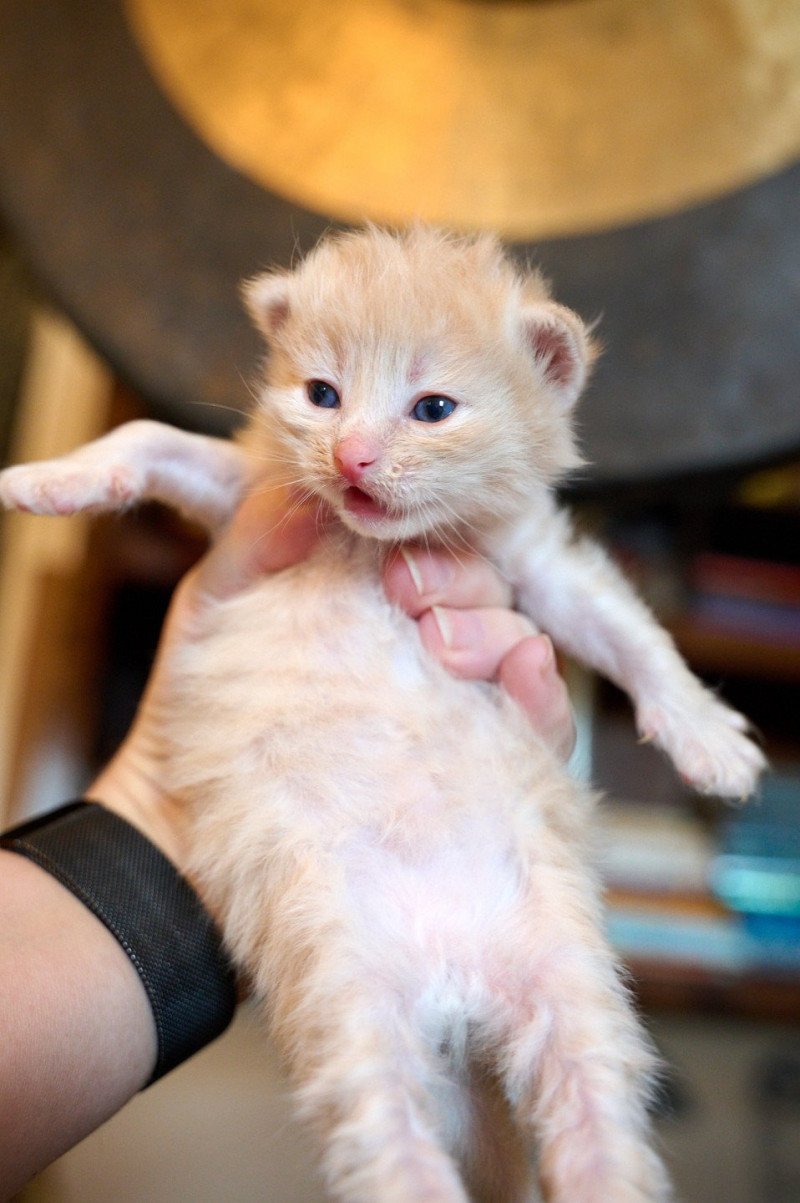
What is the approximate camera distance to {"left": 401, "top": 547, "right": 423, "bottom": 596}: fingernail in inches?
37.6

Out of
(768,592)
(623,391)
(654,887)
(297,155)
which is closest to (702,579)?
(768,592)

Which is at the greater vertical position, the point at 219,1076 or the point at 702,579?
the point at 702,579

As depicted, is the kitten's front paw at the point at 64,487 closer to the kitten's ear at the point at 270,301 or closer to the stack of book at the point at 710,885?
the kitten's ear at the point at 270,301

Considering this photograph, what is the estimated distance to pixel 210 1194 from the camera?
2148 mm

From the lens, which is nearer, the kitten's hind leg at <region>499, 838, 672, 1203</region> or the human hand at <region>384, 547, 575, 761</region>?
the kitten's hind leg at <region>499, 838, 672, 1203</region>

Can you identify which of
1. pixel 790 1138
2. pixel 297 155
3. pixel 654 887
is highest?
pixel 297 155

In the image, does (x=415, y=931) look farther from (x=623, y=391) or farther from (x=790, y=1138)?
(x=790, y=1138)

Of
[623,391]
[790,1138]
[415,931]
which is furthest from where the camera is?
[790,1138]

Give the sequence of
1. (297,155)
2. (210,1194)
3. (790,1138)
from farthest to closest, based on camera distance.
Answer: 1. (790,1138)
2. (210,1194)
3. (297,155)

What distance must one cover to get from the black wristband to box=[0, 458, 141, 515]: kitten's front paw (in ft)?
1.19

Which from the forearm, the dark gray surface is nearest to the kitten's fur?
the forearm

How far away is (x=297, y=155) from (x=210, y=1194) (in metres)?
2.30

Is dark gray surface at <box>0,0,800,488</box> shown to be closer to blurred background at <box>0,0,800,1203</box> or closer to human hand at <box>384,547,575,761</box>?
blurred background at <box>0,0,800,1203</box>

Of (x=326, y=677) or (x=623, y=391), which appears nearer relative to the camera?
(x=326, y=677)
